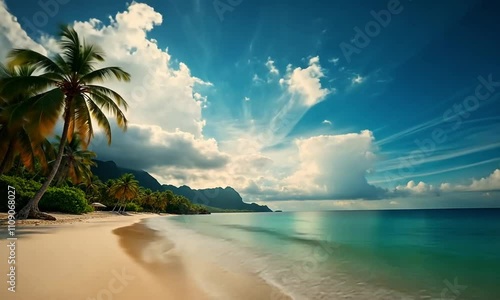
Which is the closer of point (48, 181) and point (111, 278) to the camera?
point (111, 278)

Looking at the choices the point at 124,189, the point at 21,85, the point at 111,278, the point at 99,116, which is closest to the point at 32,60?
the point at 21,85

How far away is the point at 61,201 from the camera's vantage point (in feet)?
101

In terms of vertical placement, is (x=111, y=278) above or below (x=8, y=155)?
below

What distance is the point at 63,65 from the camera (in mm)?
17469

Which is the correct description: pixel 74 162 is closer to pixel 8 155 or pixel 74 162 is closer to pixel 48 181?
pixel 8 155

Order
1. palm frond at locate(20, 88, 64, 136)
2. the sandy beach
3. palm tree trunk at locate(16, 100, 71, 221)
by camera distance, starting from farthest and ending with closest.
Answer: palm tree trunk at locate(16, 100, 71, 221)
palm frond at locate(20, 88, 64, 136)
the sandy beach

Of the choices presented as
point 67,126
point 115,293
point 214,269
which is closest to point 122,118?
point 67,126

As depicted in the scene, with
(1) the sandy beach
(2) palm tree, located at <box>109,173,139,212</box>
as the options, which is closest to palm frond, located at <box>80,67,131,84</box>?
(1) the sandy beach

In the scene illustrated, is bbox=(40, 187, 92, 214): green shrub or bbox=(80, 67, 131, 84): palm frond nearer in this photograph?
bbox=(80, 67, 131, 84): palm frond

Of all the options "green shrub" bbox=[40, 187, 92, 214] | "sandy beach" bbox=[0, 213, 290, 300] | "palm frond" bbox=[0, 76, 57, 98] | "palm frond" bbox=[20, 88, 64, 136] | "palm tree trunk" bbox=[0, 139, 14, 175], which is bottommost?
"sandy beach" bbox=[0, 213, 290, 300]

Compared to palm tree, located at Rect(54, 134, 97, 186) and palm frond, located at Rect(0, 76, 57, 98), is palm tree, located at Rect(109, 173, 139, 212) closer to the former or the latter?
palm tree, located at Rect(54, 134, 97, 186)

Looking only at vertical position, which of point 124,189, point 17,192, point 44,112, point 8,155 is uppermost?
point 44,112

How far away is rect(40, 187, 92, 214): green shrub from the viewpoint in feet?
97.5

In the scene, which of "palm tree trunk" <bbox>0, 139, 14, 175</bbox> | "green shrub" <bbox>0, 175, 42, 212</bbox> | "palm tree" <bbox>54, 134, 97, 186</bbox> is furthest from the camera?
"palm tree" <bbox>54, 134, 97, 186</bbox>
